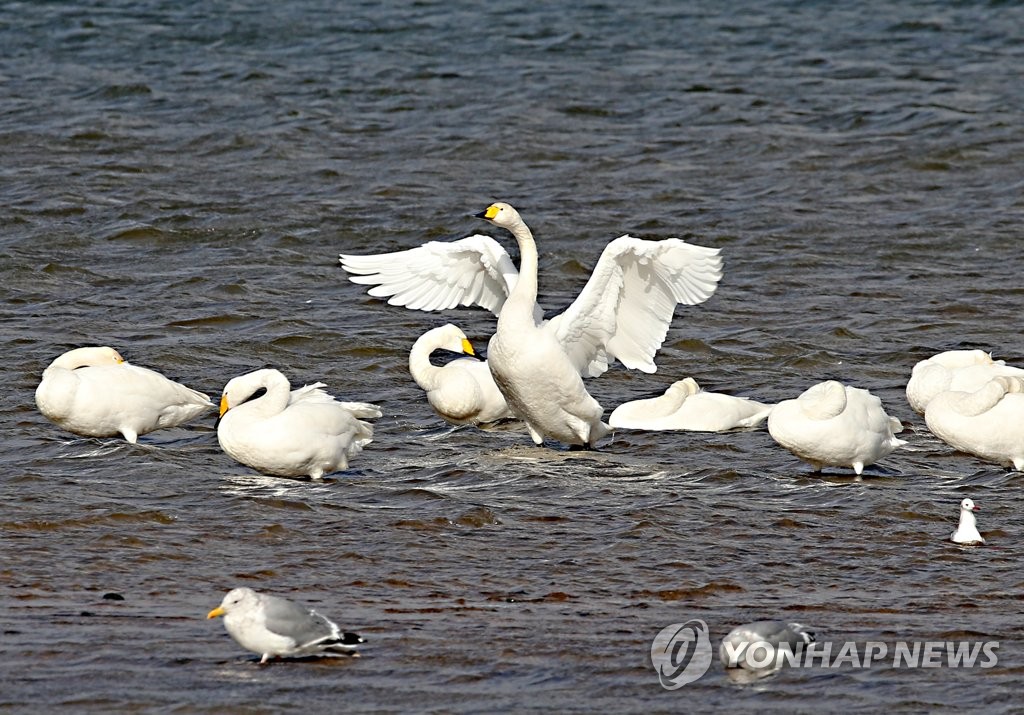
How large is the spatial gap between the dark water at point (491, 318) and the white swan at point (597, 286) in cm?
71

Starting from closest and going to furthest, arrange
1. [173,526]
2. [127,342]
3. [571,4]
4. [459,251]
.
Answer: [173,526], [459,251], [127,342], [571,4]

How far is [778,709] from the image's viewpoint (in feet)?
20.0

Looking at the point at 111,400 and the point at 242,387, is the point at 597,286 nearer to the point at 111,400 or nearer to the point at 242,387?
the point at 242,387

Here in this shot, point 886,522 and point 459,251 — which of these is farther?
point 459,251

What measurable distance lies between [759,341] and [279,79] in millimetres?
10454

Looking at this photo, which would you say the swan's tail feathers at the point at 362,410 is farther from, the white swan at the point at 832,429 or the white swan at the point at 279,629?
the white swan at the point at 279,629

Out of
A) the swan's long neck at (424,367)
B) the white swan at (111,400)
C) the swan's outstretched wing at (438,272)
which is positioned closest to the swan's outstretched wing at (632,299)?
the swan's outstretched wing at (438,272)

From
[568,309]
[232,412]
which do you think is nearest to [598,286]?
[568,309]

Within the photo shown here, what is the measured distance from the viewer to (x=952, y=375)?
1099 cm

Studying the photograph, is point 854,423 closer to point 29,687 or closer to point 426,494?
point 426,494

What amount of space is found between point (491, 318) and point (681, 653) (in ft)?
26.4

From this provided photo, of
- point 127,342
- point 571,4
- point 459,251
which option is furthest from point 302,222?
point 571,4

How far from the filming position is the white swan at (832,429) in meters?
9.84

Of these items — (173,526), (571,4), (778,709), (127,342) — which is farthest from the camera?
(571,4)
